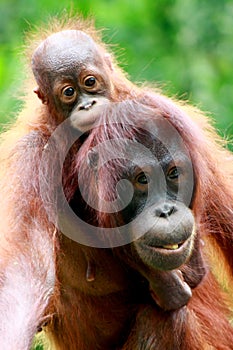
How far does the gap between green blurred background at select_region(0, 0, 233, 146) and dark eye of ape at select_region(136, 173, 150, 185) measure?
4313 mm

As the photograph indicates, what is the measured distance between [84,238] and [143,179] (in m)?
0.52

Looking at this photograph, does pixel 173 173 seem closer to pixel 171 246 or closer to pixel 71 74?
pixel 171 246

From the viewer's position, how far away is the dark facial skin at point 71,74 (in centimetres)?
456

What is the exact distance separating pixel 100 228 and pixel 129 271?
316 mm

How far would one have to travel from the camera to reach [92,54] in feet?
15.7

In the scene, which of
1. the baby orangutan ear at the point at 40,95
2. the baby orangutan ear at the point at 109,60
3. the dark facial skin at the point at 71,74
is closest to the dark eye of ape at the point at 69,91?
the dark facial skin at the point at 71,74

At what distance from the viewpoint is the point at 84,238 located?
4312 millimetres

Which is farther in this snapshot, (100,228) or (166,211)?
(100,228)

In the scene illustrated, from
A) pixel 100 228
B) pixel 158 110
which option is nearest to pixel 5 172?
pixel 100 228

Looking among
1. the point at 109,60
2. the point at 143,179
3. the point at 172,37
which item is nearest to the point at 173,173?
the point at 143,179

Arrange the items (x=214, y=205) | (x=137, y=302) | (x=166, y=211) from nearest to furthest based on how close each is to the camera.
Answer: (x=166, y=211) < (x=137, y=302) < (x=214, y=205)

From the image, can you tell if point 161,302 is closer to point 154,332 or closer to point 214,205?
point 154,332

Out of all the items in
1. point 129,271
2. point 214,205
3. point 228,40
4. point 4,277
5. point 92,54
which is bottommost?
point 4,277

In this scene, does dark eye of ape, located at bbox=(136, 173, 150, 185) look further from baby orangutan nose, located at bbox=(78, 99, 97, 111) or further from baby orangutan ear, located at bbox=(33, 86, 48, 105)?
baby orangutan ear, located at bbox=(33, 86, 48, 105)
